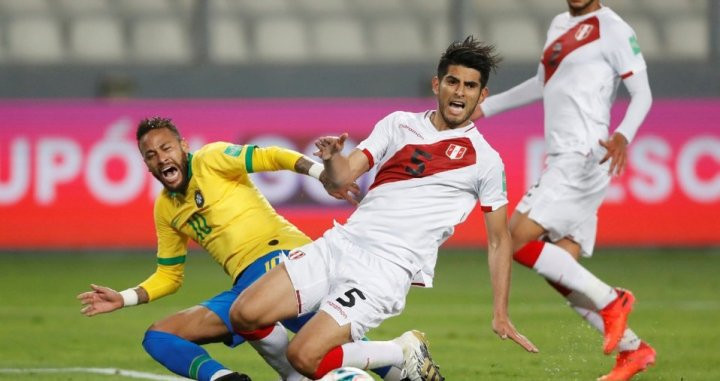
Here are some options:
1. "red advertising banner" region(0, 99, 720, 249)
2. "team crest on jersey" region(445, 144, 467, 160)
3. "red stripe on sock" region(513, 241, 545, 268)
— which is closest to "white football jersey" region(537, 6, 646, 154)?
"red stripe on sock" region(513, 241, 545, 268)

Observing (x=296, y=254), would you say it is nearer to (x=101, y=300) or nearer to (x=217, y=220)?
(x=217, y=220)

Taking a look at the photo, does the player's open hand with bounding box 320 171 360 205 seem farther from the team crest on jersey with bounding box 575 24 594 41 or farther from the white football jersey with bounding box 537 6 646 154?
the team crest on jersey with bounding box 575 24 594 41

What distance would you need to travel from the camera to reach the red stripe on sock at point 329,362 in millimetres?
5777

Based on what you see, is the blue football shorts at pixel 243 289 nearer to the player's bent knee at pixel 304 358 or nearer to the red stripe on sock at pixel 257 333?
the red stripe on sock at pixel 257 333

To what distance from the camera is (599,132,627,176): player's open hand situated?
657 centimetres

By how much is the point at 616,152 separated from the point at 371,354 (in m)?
1.57

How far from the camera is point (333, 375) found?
18.2ft

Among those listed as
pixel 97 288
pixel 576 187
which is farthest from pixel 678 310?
pixel 97 288

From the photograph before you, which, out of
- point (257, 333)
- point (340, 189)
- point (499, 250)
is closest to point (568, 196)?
point (499, 250)

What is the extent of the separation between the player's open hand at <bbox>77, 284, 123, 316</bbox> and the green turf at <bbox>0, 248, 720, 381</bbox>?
79 cm

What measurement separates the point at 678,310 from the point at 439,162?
15.0 ft

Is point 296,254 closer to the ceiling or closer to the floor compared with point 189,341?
closer to the ceiling


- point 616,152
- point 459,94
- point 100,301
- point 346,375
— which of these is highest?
point 459,94

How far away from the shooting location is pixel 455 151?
611 centimetres
